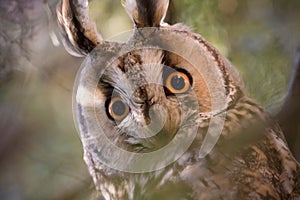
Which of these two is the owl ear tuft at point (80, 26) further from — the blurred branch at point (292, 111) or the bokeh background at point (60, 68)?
the blurred branch at point (292, 111)

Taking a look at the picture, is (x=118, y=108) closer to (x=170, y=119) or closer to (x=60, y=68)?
(x=170, y=119)

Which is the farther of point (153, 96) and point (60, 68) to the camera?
point (60, 68)

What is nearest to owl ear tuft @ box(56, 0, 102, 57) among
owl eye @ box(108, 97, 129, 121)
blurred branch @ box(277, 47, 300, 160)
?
owl eye @ box(108, 97, 129, 121)

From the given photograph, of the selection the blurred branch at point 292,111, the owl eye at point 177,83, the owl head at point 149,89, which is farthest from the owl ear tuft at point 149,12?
the blurred branch at point 292,111

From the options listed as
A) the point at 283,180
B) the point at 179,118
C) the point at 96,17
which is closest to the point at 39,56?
the point at 96,17

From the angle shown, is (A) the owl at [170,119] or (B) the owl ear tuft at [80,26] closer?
(A) the owl at [170,119]

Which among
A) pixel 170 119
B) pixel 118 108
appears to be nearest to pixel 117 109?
pixel 118 108

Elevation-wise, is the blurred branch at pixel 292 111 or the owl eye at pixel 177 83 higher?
the owl eye at pixel 177 83
